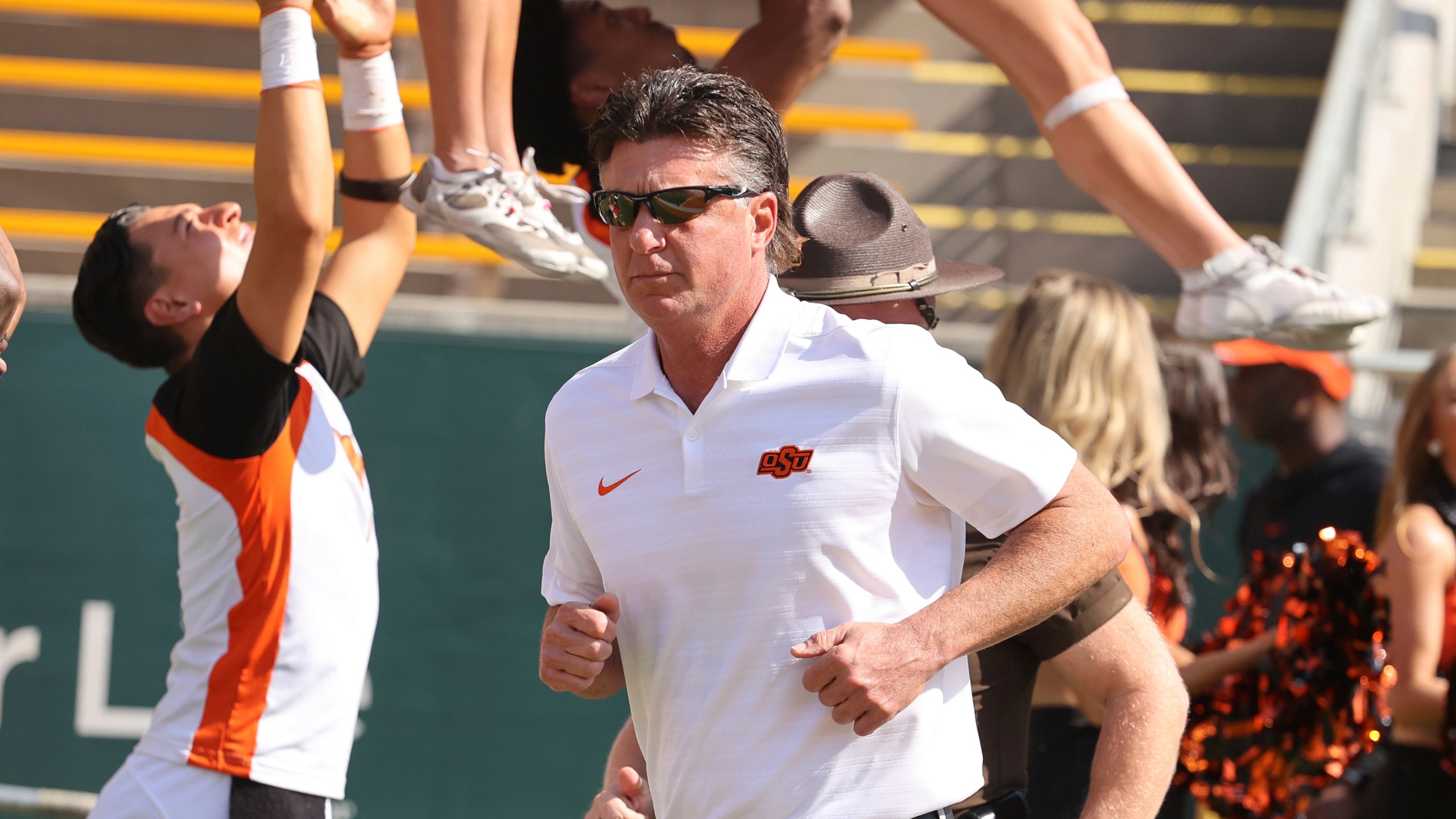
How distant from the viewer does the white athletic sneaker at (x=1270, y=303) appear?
286 centimetres

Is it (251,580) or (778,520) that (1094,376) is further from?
(251,580)

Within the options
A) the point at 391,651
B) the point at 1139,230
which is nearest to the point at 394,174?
the point at 1139,230

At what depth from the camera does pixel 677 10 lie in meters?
8.83

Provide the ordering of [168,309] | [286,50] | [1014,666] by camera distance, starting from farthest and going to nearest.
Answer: [168,309]
[286,50]
[1014,666]

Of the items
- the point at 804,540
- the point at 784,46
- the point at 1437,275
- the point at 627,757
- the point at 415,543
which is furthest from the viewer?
the point at 1437,275

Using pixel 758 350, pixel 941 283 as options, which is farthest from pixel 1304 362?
pixel 758 350

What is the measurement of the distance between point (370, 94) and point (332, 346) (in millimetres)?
547

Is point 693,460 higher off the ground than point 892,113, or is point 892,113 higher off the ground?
point 693,460

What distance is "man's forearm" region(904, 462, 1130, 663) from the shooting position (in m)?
1.80

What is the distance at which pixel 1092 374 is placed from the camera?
3.08 metres

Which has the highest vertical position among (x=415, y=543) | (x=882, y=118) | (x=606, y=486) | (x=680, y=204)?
(x=680, y=204)

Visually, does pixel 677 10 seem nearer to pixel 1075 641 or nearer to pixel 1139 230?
pixel 1139 230

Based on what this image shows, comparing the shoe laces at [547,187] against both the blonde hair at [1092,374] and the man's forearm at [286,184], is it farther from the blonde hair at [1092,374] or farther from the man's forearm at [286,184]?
the blonde hair at [1092,374]

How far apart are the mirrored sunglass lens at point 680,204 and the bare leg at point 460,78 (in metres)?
0.97
